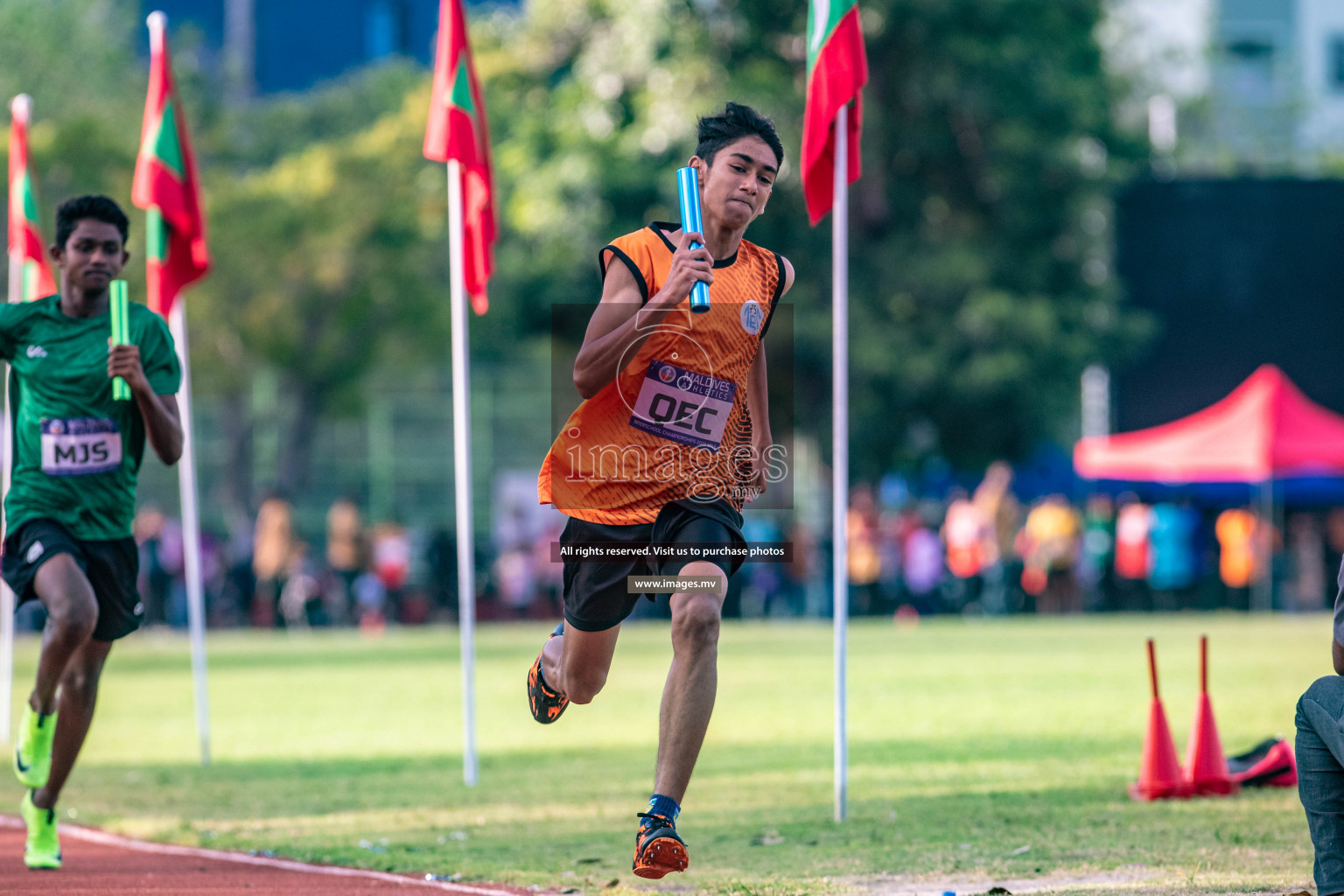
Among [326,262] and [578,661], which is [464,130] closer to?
[578,661]

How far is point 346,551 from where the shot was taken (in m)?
28.3

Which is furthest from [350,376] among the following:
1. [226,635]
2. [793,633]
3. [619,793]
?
[619,793]

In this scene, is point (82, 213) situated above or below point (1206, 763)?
above

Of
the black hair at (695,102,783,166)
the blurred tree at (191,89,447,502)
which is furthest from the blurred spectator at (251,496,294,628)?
the black hair at (695,102,783,166)

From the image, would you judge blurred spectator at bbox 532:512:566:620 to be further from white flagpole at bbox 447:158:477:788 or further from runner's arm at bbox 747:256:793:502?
runner's arm at bbox 747:256:793:502

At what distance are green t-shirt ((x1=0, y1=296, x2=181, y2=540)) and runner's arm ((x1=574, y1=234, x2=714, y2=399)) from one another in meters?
2.49

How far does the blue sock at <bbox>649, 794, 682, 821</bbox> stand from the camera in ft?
18.8

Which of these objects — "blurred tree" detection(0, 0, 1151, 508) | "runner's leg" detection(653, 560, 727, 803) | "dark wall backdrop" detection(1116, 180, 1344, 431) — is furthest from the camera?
"dark wall backdrop" detection(1116, 180, 1344, 431)

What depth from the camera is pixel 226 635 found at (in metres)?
27.9

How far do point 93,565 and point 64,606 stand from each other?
1.12 feet

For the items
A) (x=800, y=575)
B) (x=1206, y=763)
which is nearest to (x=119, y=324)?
(x=1206, y=763)

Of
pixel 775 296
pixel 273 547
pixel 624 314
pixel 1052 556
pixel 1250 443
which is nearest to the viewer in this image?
pixel 624 314

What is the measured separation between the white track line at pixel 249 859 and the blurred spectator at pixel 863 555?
19.5m

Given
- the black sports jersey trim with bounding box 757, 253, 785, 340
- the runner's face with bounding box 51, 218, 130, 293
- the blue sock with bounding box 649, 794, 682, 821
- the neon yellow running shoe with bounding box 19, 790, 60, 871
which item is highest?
the runner's face with bounding box 51, 218, 130, 293
